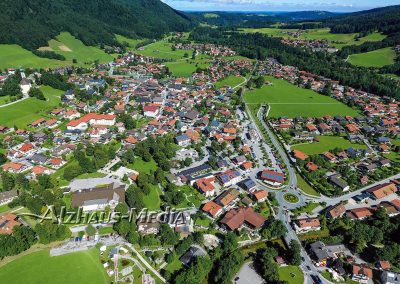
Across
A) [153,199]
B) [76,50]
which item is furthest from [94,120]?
[76,50]

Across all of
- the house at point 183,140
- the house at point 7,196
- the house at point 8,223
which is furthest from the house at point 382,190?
the house at point 7,196

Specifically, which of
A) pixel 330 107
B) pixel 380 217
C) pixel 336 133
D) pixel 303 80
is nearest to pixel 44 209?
pixel 380 217

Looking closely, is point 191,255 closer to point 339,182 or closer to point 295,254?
point 295,254

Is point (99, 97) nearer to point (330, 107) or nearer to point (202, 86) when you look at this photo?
point (202, 86)

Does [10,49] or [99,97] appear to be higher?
[10,49]

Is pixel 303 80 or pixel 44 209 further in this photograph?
pixel 303 80

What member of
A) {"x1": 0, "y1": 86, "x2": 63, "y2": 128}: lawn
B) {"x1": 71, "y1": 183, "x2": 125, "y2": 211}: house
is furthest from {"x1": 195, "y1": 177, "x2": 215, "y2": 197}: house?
{"x1": 0, "y1": 86, "x2": 63, "y2": 128}: lawn
